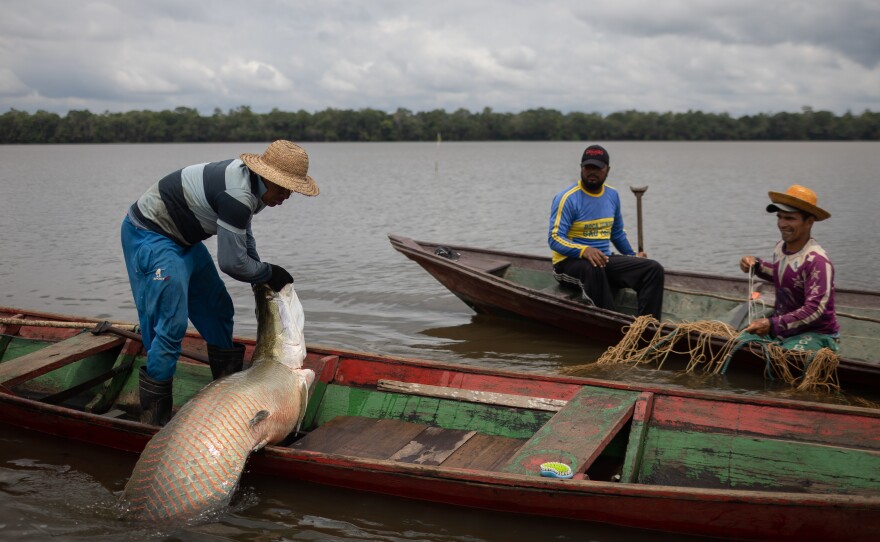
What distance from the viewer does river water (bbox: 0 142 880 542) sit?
198 inches

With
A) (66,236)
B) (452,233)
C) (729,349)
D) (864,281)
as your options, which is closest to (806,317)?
(729,349)

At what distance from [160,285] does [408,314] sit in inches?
236

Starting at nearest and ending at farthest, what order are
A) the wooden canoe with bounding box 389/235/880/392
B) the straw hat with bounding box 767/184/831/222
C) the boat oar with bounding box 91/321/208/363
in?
the boat oar with bounding box 91/321/208/363 < the straw hat with bounding box 767/184/831/222 < the wooden canoe with bounding box 389/235/880/392

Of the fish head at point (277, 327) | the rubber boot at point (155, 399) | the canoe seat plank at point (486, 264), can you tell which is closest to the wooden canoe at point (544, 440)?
the rubber boot at point (155, 399)

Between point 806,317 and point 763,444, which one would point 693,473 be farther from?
point 806,317

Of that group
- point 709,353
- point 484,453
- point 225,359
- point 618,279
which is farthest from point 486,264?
point 484,453

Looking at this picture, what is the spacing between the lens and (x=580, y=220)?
8.62 metres

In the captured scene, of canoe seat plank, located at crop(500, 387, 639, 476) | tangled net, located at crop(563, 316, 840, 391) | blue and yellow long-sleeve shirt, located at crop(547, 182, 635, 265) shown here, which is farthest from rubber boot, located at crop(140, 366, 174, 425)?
blue and yellow long-sleeve shirt, located at crop(547, 182, 635, 265)


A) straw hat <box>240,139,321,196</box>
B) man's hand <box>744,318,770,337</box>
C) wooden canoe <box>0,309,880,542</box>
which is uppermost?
straw hat <box>240,139,321,196</box>

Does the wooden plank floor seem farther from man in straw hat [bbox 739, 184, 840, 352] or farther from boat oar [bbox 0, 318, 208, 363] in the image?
man in straw hat [bbox 739, 184, 840, 352]

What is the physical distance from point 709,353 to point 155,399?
5108 mm

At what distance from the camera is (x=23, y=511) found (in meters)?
5.22

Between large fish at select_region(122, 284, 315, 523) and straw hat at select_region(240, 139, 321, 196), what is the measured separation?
73 cm

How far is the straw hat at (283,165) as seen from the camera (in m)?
5.11
